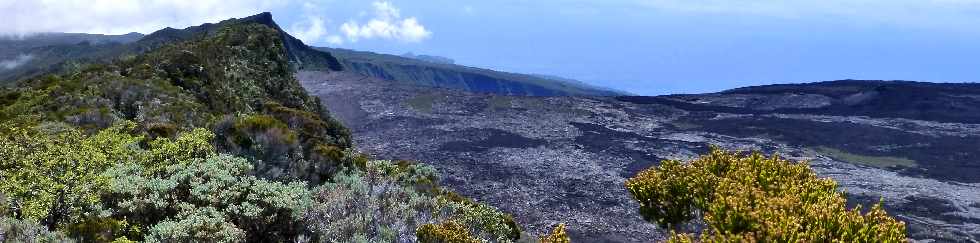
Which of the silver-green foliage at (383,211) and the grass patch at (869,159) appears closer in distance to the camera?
the silver-green foliage at (383,211)

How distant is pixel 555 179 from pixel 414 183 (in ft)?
62.4

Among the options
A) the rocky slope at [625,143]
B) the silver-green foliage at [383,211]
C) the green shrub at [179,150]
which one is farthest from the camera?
the rocky slope at [625,143]

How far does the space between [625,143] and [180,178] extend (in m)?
38.1

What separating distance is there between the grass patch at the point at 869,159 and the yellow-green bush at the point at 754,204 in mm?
33683

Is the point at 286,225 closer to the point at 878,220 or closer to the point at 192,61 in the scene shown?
the point at 878,220

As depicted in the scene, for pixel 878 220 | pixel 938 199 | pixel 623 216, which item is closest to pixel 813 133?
pixel 938 199

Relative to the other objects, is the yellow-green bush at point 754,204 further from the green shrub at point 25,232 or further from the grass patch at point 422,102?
the grass patch at point 422,102

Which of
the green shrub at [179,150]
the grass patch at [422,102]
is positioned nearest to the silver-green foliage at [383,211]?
the green shrub at [179,150]

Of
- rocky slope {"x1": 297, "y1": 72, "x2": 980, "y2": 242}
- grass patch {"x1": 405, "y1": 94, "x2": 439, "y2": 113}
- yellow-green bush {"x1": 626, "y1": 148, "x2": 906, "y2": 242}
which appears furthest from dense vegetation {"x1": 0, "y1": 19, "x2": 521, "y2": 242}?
grass patch {"x1": 405, "y1": 94, "x2": 439, "y2": 113}

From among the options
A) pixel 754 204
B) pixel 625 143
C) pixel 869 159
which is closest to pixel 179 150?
pixel 754 204

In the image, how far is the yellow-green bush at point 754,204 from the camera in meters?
8.96

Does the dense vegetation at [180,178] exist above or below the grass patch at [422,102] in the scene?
above

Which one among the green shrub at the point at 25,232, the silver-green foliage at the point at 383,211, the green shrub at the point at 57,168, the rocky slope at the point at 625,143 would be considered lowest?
the rocky slope at the point at 625,143

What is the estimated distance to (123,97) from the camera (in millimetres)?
19859
